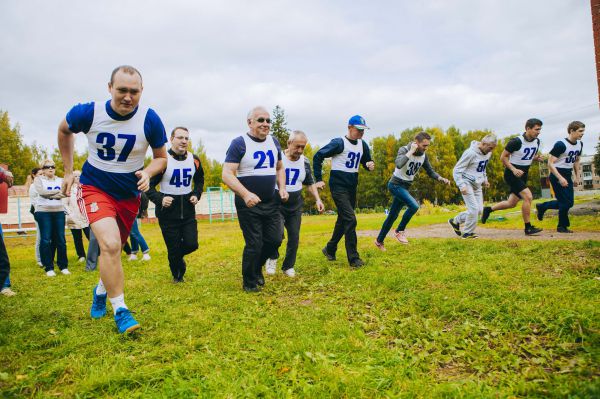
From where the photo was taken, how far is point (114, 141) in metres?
3.89

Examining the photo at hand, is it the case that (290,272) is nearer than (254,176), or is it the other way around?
(254,176)

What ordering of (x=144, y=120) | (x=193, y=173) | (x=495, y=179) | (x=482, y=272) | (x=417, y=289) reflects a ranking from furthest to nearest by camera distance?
(x=495, y=179)
(x=193, y=173)
(x=482, y=272)
(x=417, y=289)
(x=144, y=120)

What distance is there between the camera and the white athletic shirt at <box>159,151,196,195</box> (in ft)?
20.5

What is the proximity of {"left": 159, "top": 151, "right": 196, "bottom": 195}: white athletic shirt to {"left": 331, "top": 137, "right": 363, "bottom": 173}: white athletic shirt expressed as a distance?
2.51 metres

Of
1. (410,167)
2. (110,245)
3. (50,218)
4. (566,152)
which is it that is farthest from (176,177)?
(566,152)

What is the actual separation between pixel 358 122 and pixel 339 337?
4.35 m

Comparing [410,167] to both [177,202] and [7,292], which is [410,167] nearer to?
[177,202]

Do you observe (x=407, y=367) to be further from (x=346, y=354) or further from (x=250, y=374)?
(x=250, y=374)

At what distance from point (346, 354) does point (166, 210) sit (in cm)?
417

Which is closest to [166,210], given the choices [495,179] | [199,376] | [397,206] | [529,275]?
[199,376]

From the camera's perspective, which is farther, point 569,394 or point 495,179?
point 495,179

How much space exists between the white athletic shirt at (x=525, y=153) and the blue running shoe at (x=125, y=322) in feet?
27.9

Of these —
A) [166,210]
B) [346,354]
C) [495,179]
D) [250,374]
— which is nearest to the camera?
[250,374]

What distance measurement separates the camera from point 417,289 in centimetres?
468
